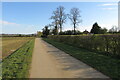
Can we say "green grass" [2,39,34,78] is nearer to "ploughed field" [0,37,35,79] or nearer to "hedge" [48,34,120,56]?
"ploughed field" [0,37,35,79]

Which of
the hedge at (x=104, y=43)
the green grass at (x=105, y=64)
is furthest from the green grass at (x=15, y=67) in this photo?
the hedge at (x=104, y=43)

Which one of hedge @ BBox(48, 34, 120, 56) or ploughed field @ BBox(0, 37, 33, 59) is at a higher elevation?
hedge @ BBox(48, 34, 120, 56)

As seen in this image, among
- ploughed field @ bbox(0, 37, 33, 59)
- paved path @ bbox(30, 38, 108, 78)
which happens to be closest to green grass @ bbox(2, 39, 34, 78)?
paved path @ bbox(30, 38, 108, 78)

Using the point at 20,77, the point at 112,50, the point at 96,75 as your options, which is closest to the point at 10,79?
the point at 20,77

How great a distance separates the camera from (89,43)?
15.0 m

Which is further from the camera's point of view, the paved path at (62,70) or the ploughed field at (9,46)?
the ploughed field at (9,46)

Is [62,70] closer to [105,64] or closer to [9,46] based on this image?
[105,64]

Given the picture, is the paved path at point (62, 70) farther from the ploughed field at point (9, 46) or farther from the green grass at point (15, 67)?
the ploughed field at point (9, 46)

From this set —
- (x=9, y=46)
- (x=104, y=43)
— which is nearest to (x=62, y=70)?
(x=104, y=43)

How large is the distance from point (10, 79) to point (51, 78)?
1508mm

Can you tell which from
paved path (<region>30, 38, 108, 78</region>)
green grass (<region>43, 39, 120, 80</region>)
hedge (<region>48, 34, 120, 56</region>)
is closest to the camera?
paved path (<region>30, 38, 108, 78</region>)

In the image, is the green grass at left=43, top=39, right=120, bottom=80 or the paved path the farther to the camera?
the green grass at left=43, top=39, right=120, bottom=80

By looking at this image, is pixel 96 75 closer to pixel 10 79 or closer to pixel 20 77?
pixel 20 77

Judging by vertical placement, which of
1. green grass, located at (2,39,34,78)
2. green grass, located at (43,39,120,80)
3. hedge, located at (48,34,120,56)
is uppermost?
hedge, located at (48,34,120,56)
